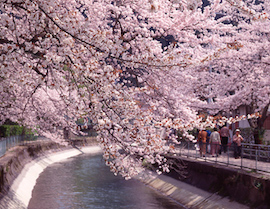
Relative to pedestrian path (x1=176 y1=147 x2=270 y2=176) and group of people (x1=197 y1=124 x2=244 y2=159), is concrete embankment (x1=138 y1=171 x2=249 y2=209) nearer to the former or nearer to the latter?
pedestrian path (x1=176 y1=147 x2=270 y2=176)

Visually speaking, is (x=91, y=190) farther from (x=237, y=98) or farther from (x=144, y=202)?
(x=237, y=98)

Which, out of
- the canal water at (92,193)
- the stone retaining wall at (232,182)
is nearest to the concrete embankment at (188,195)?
the stone retaining wall at (232,182)

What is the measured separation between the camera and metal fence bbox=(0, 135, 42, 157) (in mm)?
22972

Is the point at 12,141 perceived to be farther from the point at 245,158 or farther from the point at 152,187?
→ the point at 245,158

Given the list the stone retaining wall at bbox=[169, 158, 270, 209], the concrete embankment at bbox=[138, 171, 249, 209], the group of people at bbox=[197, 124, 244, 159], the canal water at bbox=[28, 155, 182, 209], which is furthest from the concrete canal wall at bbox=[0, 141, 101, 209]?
the group of people at bbox=[197, 124, 244, 159]

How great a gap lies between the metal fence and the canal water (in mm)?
3271

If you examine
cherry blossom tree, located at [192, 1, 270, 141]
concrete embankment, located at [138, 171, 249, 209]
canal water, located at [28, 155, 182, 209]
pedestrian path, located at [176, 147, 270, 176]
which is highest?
cherry blossom tree, located at [192, 1, 270, 141]

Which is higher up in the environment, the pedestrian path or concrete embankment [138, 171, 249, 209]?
the pedestrian path

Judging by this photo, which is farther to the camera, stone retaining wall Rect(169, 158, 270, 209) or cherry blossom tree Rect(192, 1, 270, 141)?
cherry blossom tree Rect(192, 1, 270, 141)

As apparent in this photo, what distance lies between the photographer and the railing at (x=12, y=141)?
23.0 meters

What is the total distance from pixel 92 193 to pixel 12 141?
11008 millimetres

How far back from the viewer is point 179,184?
20.9 meters

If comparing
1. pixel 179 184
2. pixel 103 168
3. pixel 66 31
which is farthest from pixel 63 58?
pixel 103 168

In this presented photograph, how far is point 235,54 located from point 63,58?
15.5 m
